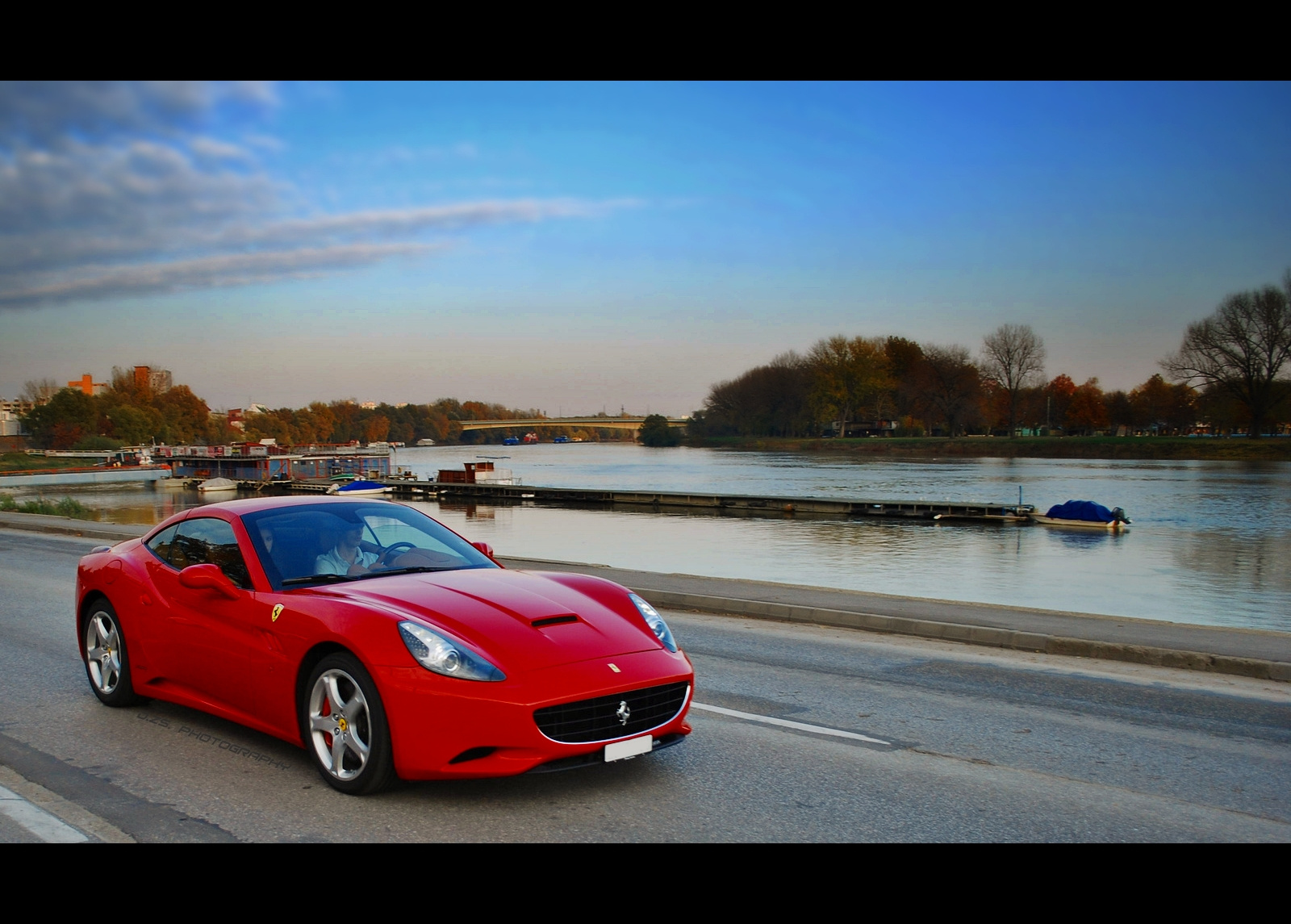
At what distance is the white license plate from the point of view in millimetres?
4660

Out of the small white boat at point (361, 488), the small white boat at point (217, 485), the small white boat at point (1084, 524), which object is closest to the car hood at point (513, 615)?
the small white boat at point (1084, 524)

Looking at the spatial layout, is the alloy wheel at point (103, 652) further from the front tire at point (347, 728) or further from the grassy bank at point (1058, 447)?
the grassy bank at point (1058, 447)

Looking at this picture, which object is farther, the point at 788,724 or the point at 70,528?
the point at 70,528

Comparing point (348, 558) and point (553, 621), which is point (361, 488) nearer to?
point (348, 558)

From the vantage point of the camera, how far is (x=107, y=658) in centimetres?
676

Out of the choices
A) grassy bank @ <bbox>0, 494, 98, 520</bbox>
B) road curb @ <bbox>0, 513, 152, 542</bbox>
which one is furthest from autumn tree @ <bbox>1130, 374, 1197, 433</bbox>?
road curb @ <bbox>0, 513, 152, 542</bbox>

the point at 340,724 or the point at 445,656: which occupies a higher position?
the point at 445,656

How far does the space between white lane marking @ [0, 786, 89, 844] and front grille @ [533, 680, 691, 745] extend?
6.88 ft

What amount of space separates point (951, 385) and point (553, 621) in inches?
5999

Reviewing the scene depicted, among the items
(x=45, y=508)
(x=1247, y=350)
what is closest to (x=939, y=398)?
(x=1247, y=350)

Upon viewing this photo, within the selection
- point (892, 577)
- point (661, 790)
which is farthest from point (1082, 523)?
point (661, 790)

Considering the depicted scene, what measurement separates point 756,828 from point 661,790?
2.33 ft
